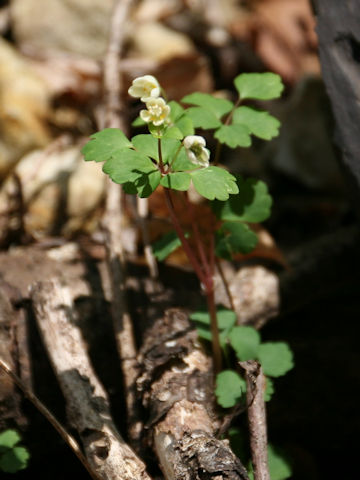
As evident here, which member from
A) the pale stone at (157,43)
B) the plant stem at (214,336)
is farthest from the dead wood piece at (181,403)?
the pale stone at (157,43)

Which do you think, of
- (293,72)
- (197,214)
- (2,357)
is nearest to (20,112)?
(197,214)

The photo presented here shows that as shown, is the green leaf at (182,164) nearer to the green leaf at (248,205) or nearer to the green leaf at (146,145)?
the green leaf at (146,145)

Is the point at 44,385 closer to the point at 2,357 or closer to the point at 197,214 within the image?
the point at 2,357

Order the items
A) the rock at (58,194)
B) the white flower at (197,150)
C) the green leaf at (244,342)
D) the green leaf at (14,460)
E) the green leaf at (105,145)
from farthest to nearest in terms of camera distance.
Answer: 1. the rock at (58,194)
2. the green leaf at (244,342)
3. the green leaf at (14,460)
4. the green leaf at (105,145)
5. the white flower at (197,150)

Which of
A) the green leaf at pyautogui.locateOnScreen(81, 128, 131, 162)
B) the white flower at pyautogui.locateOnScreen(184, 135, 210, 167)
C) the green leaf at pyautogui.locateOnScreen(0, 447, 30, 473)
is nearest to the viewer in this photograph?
the white flower at pyautogui.locateOnScreen(184, 135, 210, 167)

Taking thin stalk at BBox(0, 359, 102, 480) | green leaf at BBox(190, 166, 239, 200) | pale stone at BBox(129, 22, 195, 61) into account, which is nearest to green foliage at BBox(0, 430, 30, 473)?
thin stalk at BBox(0, 359, 102, 480)

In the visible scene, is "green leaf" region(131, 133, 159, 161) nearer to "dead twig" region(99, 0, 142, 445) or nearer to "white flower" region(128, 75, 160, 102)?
"white flower" region(128, 75, 160, 102)
